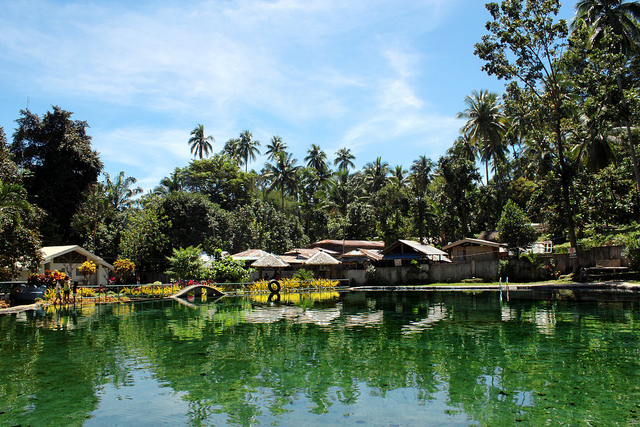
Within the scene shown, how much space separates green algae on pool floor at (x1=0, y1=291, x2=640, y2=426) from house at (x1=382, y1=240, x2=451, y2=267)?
80.8ft

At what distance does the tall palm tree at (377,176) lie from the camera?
68.8 meters

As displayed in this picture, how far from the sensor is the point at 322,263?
40.5 meters

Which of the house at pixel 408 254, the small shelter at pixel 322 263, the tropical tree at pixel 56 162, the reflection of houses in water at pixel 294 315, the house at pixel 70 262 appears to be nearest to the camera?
the reflection of houses in water at pixel 294 315

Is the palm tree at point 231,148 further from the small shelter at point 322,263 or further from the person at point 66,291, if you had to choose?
the person at point 66,291

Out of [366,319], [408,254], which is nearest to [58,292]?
[366,319]

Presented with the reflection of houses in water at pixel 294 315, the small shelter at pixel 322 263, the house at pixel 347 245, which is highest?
the house at pixel 347 245

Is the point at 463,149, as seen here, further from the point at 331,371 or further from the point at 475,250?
the point at 331,371

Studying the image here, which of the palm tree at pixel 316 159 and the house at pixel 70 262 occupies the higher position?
the palm tree at pixel 316 159

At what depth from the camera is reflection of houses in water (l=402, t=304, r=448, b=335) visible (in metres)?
15.7

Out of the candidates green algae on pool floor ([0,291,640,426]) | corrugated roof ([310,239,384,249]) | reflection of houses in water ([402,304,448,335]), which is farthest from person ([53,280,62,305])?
corrugated roof ([310,239,384,249])

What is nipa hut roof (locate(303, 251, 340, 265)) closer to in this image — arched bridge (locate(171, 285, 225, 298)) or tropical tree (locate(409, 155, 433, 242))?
arched bridge (locate(171, 285, 225, 298))

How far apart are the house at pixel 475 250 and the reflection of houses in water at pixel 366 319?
2305cm

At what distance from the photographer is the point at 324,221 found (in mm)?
66812

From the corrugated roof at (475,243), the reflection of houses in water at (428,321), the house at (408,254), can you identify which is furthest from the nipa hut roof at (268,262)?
the reflection of houses in water at (428,321)
